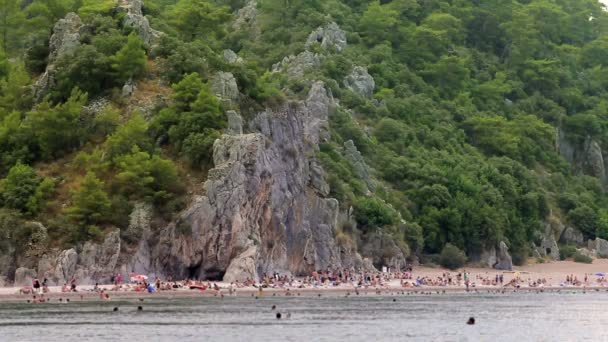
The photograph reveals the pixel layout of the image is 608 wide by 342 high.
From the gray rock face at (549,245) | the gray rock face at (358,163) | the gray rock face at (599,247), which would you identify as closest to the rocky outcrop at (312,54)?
the gray rock face at (358,163)

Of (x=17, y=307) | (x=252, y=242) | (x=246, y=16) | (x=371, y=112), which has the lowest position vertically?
(x=17, y=307)

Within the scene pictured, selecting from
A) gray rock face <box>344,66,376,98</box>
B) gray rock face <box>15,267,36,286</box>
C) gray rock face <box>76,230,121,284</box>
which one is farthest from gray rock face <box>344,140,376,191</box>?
gray rock face <box>15,267,36,286</box>

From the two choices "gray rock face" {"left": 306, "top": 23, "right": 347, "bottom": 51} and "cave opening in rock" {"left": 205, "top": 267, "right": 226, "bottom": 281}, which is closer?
"cave opening in rock" {"left": 205, "top": 267, "right": 226, "bottom": 281}

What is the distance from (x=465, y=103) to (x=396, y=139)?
23.0 metres

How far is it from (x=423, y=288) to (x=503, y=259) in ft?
71.1

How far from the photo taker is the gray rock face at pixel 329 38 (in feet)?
474

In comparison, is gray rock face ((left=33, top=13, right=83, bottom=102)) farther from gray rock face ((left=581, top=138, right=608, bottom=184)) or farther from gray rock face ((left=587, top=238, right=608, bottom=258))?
gray rock face ((left=581, top=138, right=608, bottom=184))

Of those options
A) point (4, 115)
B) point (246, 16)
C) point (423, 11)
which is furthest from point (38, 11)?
point (423, 11)

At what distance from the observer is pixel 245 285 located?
91.8 meters

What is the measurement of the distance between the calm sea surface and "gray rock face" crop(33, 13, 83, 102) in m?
29.7

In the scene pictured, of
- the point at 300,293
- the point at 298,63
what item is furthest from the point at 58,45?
the point at 298,63

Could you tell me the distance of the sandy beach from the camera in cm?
8319

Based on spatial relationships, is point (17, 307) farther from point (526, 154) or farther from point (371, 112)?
point (526, 154)

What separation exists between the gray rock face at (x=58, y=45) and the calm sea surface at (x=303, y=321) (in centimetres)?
2968
